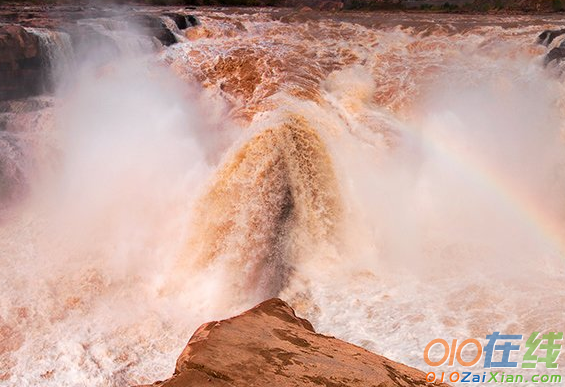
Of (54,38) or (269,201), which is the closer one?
(269,201)

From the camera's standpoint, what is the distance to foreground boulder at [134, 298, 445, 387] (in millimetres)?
3912

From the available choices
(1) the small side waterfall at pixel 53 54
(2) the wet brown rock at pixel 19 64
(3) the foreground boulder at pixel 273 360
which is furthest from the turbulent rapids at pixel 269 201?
(3) the foreground boulder at pixel 273 360

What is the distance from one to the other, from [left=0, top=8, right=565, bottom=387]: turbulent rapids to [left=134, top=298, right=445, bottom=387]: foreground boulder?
66.5 inches

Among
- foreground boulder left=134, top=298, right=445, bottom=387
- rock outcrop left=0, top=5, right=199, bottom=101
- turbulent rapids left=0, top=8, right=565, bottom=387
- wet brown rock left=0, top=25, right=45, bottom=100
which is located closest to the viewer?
foreground boulder left=134, top=298, right=445, bottom=387

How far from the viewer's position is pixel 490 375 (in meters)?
5.76

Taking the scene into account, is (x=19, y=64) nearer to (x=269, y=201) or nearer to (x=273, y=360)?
(x=269, y=201)

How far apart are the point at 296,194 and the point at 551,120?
5.59m

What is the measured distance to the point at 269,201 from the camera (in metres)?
8.53

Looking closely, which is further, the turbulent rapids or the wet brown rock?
the wet brown rock

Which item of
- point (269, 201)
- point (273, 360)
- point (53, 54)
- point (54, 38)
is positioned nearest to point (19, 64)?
point (53, 54)

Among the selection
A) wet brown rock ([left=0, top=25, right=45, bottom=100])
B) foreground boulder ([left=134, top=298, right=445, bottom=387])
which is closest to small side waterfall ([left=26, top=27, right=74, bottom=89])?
wet brown rock ([left=0, top=25, right=45, bottom=100])

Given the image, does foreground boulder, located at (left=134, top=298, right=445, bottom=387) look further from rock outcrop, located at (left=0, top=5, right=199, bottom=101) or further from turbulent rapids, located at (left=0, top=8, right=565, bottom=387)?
rock outcrop, located at (left=0, top=5, right=199, bottom=101)

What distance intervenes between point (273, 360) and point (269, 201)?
175 inches

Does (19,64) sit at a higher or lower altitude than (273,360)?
higher
